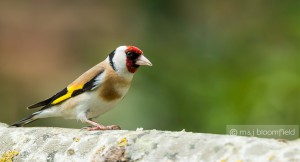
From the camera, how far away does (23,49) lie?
10445 mm

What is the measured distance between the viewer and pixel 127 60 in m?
4.35

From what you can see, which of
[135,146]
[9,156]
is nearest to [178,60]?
[9,156]

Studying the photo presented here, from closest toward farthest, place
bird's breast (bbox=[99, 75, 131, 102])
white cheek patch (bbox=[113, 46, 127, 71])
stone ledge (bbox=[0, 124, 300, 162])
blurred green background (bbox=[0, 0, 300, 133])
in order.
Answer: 1. stone ledge (bbox=[0, 124, 300, 162])
2. bird's breast (bbox=[99, 75, 131, 102])
3. white cheek patch (bbox=[113, 46, 127, 71])
4. blurred green background (bbox=[0, 0, 300, 133])

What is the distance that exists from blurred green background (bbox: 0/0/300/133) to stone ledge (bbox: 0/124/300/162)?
243 cm

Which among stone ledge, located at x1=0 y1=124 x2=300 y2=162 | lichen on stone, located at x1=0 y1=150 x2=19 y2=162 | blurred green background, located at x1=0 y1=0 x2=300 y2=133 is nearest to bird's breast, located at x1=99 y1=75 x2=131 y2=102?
stone ledge, located at x1=0 y1=124 x2=300 y2=162

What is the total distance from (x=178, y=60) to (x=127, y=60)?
7.86ft

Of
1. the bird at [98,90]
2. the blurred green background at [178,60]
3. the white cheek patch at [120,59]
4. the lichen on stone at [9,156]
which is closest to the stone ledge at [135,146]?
the lichen on stone at [9,156]

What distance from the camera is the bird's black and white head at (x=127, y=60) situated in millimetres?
4320

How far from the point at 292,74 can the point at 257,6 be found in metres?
2.48

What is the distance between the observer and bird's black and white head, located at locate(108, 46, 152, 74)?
4320mm

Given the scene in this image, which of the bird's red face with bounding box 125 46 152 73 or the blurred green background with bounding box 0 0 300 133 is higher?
the bird's red face with bounding box 125 46 152 73

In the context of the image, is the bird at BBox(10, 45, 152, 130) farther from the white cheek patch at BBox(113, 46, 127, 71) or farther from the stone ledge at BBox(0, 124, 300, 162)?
the stone ledge at BBox(0, 124, 300, 162)

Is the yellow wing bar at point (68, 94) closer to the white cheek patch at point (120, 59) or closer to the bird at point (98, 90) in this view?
the bird at point (98, 90)

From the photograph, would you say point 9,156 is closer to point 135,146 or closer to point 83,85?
point 135,146
